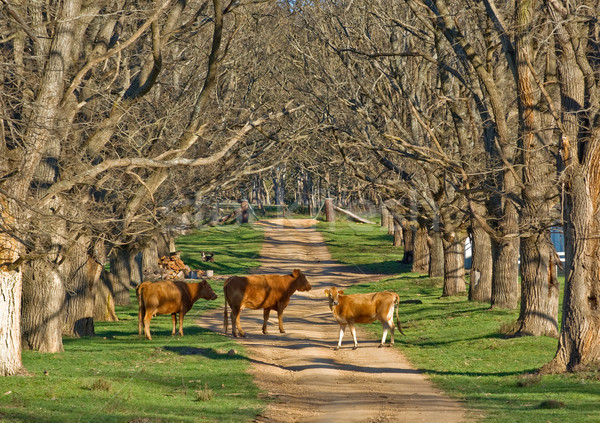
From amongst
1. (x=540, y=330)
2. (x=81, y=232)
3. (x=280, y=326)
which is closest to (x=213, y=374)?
(x=81, y=232)

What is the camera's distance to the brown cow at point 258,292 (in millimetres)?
21578

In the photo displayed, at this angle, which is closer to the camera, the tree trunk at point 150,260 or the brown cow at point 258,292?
the brown cow at point 258,292

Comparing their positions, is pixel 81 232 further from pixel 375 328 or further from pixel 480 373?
pixel 375 328

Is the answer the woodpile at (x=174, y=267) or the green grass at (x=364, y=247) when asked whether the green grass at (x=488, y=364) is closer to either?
the woodpile at (x=174, y=267)

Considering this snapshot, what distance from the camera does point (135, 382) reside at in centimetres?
1364

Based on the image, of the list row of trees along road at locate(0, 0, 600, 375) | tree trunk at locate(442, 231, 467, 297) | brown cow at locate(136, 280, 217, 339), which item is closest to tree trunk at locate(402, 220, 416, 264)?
tree trunk at locate(442, 231, 467, 297)

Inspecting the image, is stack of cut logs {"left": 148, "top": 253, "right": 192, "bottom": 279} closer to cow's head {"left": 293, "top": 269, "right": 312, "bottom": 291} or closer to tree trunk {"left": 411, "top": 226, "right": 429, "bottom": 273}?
tree trunk {"left": 411, "top": 226, "right": 429, "bottom": 273}

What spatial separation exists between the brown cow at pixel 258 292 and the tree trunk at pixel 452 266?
29.7 ft

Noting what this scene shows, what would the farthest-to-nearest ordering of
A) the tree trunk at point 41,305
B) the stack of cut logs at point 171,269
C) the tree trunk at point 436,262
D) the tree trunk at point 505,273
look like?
the stack of cut logs at point 171,269, the tree trunk at point 436,262, the tree trunk at point 505,273, the tree trunk at point 41,305

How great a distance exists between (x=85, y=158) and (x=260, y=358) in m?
6.38

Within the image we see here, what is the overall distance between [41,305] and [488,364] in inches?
399

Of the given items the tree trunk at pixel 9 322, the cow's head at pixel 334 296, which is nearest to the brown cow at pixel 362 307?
the cow's head at pixel 334 296

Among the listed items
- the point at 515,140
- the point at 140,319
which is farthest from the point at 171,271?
the point at 515,140

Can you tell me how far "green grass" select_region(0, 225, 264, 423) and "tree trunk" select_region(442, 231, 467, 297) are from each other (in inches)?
445
